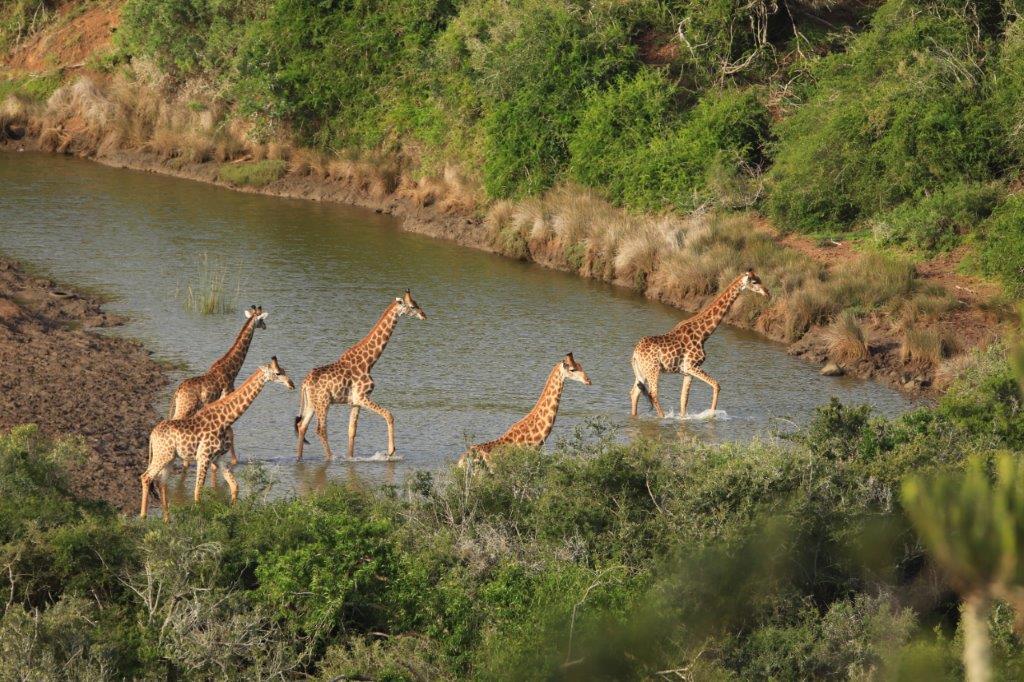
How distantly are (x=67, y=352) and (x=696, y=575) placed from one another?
1096cm

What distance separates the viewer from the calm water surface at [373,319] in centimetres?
1691

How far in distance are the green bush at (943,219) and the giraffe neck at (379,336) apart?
10.5 metres

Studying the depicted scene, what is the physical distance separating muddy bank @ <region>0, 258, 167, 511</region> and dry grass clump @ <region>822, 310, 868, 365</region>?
914 cm

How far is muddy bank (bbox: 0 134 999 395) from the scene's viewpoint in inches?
787

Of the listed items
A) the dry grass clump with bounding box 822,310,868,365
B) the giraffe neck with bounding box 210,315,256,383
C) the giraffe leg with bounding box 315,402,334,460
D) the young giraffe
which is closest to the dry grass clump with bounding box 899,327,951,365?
the dry grass clump with bounding box 822,310,868,365

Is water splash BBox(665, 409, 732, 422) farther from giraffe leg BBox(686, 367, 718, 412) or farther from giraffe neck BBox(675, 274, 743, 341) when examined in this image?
giraffe neck BBox(675, 274, 743, 341)

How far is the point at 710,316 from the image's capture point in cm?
1847

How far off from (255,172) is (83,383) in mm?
16915

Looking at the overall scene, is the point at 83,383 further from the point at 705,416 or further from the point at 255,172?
the point at 255,172

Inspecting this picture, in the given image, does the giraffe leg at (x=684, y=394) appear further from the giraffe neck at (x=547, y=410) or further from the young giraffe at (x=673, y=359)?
the giraffe neck at (x=547, y=410)

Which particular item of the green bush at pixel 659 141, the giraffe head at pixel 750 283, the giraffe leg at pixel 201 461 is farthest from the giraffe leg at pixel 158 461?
the green bush at pixel 659 141

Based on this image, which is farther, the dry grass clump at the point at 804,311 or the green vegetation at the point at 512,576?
the dry grass clump at the point at 804,311

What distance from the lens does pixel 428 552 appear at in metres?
10.6

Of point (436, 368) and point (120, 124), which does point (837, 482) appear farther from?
point (120, 124)
